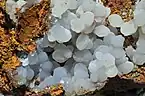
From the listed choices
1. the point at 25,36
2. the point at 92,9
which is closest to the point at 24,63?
the point at 25,36

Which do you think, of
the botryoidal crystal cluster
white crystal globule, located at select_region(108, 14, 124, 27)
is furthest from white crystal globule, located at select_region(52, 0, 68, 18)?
white crystal globule, located at select_region(108, 14, 124, 27)

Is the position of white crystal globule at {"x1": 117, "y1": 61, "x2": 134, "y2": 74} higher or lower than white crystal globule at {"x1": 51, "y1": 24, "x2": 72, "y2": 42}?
lower

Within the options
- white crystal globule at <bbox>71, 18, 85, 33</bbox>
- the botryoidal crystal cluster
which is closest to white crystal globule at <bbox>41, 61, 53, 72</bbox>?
the botryoidal crystal cluster

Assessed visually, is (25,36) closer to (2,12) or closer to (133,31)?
(2,12)

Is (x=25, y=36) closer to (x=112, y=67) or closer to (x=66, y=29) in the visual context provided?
(x=66, y=29)

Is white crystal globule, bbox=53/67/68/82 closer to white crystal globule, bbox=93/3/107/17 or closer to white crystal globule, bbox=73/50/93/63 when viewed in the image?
white crystal globule, bbox=73/50/93/63

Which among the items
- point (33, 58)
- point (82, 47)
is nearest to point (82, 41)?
point (82, 47)

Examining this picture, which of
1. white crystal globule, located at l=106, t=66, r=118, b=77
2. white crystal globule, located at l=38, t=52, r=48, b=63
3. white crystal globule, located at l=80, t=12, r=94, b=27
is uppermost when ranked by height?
white crystal globule, located at l=80, t=12, r=94, b=27

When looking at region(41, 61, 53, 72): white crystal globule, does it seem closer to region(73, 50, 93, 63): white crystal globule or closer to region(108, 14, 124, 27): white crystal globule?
region(73, 50, 93, 63): white crystal globule

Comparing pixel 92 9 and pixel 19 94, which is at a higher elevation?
pixel 92 9
